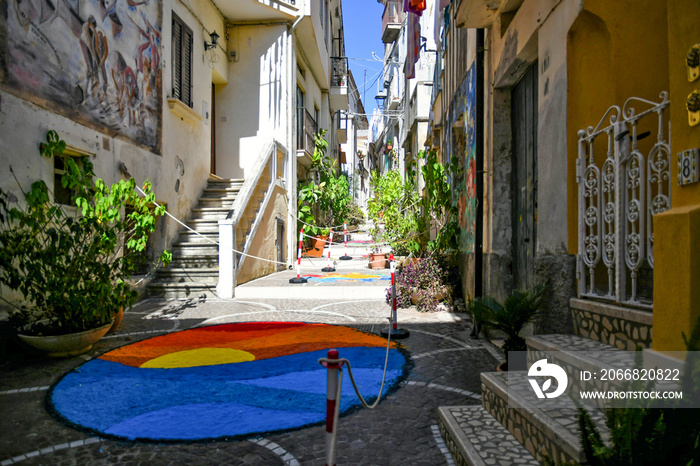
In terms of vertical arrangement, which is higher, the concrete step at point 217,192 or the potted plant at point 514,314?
the concrete step at point 217,192

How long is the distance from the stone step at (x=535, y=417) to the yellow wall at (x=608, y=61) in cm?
142

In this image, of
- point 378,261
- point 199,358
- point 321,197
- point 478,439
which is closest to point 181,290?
point 199,358

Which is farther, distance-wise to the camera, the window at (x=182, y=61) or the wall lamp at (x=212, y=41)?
the wall lamp at (x=212, y=41)

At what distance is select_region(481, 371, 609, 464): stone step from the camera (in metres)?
2.20

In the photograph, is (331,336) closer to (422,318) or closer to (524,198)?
(422,318)

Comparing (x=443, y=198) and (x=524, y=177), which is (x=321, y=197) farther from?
(x=524, y=177)

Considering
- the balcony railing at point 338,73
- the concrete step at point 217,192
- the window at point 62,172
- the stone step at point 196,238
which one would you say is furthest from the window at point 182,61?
the balcony railing at point 338,73

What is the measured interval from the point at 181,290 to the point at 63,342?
14.3 feet

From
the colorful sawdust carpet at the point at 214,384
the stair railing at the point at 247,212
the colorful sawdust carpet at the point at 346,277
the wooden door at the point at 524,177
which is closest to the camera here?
the colorful sawdust carpet at the point at 214,384

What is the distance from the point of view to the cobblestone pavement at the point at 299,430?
296 centimetres

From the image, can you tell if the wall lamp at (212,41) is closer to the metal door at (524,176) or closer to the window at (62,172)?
the window at (62,172)

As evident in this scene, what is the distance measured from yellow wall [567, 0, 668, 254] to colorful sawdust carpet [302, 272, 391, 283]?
7.29m

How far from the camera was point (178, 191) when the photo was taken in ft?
36.2

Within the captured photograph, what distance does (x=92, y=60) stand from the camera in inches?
298
